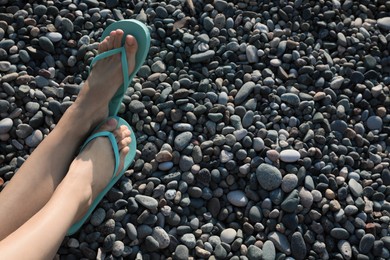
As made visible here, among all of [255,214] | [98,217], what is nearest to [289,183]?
[255,214]

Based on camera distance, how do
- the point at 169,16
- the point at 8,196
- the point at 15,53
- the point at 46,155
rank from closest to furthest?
the point at 8,196, the point at 46,155, the point at 15,53, the point at 169,16

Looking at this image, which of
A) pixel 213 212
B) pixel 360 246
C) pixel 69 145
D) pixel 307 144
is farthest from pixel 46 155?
pixel 360 246

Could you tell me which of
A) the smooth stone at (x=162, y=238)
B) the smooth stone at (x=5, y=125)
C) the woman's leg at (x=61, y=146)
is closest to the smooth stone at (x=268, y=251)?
the smooth stone at (x=162, y=238)

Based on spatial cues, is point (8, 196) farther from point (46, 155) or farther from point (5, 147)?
point (5, 147)

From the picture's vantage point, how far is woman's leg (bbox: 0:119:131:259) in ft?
4.85

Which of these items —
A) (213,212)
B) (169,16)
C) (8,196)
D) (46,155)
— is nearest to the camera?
(8,196)

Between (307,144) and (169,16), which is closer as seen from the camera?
(307,144)

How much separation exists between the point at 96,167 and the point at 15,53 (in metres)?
0.70

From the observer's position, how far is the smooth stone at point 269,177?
76.7 inches

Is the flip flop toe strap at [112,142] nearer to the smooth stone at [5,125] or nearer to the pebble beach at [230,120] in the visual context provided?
the pebble beach at [230,120]

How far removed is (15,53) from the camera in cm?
214

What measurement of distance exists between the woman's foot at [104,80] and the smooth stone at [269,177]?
0.70 meters

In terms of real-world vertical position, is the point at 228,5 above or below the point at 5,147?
above

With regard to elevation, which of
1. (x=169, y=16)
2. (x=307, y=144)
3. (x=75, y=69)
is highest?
(x=169, y=16)
